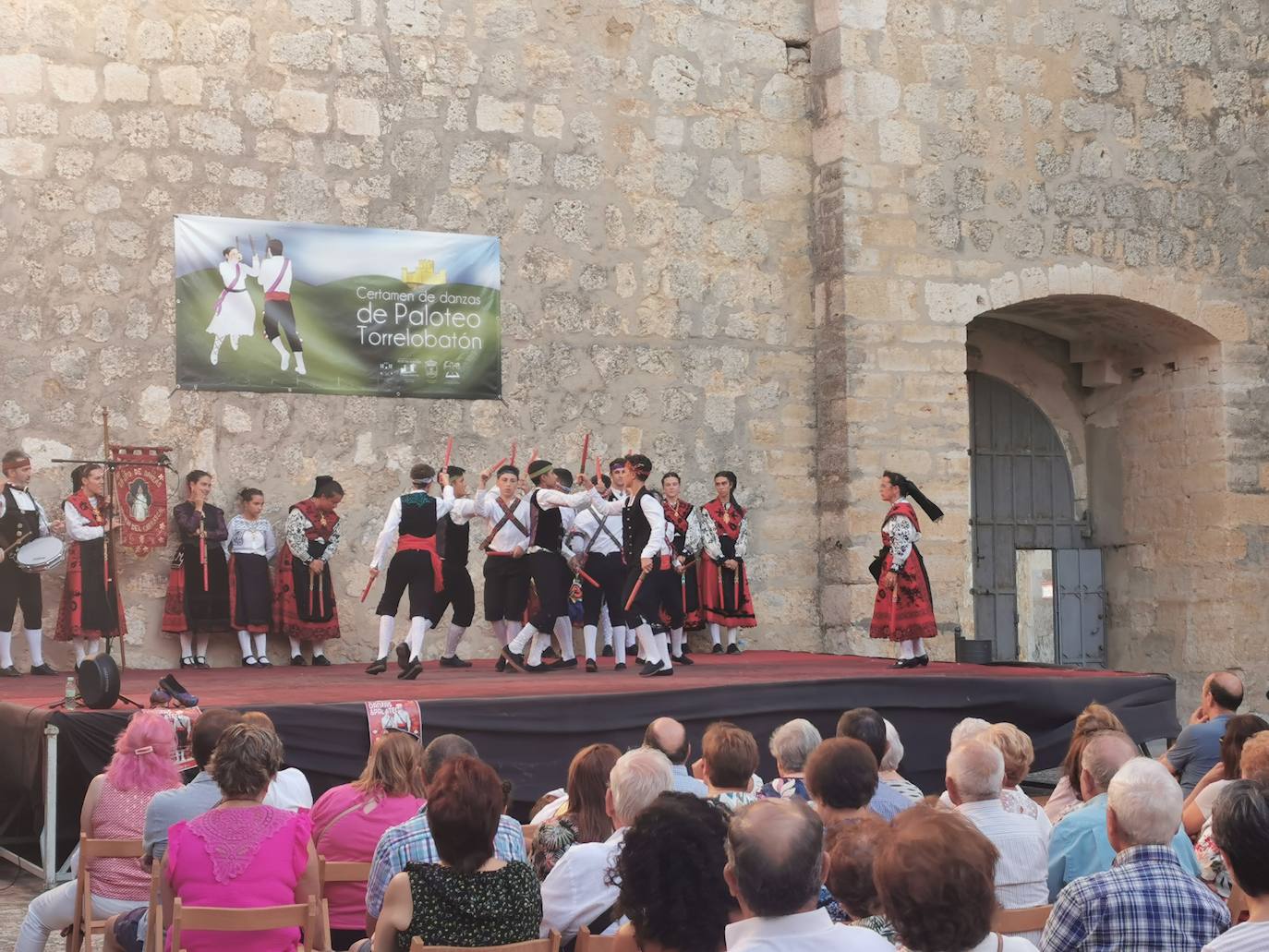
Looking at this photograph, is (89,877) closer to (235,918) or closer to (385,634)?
(235,918)

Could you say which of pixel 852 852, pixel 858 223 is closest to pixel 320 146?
pixel 858 223

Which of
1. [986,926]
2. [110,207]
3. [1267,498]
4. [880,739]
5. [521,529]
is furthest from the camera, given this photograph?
[1267,498]

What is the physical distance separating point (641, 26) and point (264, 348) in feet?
11.8

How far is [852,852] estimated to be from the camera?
2912 millimetres

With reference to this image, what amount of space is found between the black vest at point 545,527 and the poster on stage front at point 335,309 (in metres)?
1.72

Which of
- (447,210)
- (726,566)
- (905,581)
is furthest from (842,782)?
(447,210)

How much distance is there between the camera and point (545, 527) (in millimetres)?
9328

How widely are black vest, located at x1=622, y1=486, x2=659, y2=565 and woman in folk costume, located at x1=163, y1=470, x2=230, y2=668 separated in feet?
8.68

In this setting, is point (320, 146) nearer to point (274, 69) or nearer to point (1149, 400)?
point (274, 69)

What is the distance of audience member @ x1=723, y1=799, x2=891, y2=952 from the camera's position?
2447mm

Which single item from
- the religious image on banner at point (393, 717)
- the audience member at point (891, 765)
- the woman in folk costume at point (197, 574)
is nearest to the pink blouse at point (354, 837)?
the audience member at point (891, 765)

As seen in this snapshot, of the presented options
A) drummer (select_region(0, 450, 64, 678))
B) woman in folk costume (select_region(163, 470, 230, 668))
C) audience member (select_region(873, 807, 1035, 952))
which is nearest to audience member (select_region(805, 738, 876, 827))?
audience member (select_region(873, 807, 1035, 952))

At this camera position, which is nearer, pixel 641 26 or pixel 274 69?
pixel 274 69

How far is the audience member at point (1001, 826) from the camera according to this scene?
376 cm
